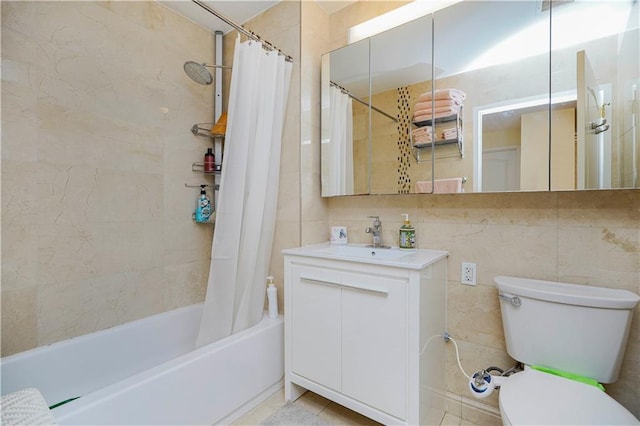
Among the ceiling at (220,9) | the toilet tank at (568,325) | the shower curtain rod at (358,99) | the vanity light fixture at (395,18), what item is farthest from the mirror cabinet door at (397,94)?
the ceiling at (220,9)

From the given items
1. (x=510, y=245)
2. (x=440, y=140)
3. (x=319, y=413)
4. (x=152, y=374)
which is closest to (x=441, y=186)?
(x=440, y=140)

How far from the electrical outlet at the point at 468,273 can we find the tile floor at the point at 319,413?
2.38 feet

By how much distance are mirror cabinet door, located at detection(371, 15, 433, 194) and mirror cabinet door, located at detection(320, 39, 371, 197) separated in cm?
6

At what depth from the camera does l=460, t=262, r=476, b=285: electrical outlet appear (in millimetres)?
1480

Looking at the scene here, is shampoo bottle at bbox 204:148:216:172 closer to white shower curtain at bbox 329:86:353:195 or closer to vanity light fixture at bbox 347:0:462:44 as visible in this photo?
white shower curtain at bbox 329:86:353:195

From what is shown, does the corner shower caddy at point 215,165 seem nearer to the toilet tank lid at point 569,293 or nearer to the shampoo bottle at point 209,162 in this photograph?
the shampoo bottle at point 209,162

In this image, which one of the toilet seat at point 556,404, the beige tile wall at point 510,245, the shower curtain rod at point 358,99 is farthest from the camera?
the shower curtain rod at point 358,99

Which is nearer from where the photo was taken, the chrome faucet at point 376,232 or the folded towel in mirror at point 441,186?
the folded towel in mirror at point 441,186

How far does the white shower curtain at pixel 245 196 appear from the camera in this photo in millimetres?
1657

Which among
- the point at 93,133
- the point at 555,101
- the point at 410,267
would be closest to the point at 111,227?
the point at 93,133

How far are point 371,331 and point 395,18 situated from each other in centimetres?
182

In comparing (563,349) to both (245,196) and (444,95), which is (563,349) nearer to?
(444,95)

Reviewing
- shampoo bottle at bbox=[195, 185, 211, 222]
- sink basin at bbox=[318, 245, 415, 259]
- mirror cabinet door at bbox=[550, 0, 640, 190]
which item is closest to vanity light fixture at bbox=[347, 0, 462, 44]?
mirror cabinet door at bbox=[550, 0, 640, 190]

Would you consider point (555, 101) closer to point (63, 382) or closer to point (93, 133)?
point (93, 133)
